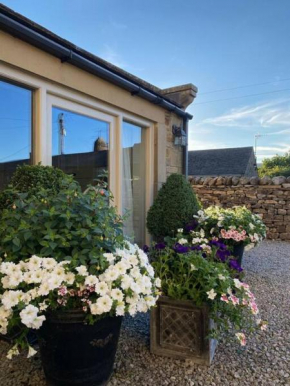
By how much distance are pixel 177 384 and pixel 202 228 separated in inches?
91.5

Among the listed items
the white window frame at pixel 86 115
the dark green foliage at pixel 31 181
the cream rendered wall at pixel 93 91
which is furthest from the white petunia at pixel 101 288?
the cream rendered wall at pixel 93 91

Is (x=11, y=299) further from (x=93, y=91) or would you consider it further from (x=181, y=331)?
(x=93, y=91)

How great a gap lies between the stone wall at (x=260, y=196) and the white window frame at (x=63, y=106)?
4811mm

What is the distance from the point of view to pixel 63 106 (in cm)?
292

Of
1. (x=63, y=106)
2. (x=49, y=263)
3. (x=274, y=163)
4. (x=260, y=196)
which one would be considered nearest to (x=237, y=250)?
(x=63, y=106)

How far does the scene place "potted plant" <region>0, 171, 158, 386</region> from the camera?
1.36 meters

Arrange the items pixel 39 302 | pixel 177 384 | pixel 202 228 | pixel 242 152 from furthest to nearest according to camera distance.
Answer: pixel 242 152 → pixel 202 228 → pixel 177 384 → pixel 39 302

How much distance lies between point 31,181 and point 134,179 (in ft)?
6.09

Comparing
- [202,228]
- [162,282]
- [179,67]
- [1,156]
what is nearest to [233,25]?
[179,67]

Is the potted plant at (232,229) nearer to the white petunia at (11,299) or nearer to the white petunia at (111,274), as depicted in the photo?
the white petunia at (111,274)

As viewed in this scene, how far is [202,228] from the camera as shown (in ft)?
12.5

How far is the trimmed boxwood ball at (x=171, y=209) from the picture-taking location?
12.6 ft

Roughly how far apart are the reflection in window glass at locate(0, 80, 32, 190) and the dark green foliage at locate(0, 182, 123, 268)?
101 cm

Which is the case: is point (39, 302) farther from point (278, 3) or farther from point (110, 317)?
point (278, 3)
